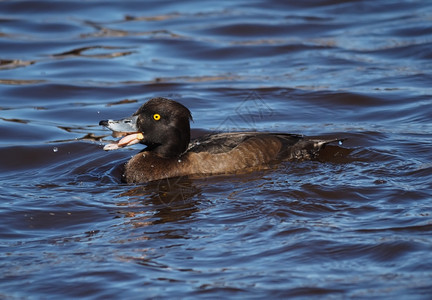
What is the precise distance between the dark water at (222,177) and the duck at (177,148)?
0.16m

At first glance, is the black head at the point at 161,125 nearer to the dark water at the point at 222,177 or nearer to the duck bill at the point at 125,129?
the duck bill at the point at 125,129

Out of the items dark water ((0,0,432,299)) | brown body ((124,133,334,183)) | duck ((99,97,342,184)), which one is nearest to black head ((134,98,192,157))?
duck ((99,97,342,184))

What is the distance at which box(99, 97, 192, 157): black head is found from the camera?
7496 millimetres

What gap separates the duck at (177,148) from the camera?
7488 millimetres

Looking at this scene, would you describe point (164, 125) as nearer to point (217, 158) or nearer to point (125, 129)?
point (125, 129)

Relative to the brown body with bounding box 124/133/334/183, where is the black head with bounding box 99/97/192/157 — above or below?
above

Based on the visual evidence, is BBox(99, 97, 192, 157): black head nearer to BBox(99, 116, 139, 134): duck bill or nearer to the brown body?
BBox(99, 116, 139, 134): duck bill

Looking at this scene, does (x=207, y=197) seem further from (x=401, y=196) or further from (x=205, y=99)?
(x=205, y=99)

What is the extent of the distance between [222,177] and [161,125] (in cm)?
80

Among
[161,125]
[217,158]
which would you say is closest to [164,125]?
[161,125]

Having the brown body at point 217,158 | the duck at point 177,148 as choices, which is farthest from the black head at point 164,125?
the brown body at point 217,158

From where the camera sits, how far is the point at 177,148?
25.1ft

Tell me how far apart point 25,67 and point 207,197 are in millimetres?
6896

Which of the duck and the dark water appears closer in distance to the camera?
the dark water
